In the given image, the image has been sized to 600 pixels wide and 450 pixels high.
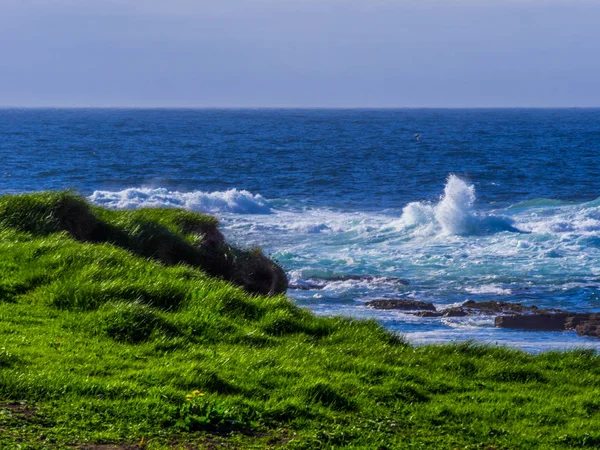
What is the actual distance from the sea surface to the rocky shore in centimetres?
48

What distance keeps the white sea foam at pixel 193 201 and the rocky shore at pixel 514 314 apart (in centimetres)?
1832

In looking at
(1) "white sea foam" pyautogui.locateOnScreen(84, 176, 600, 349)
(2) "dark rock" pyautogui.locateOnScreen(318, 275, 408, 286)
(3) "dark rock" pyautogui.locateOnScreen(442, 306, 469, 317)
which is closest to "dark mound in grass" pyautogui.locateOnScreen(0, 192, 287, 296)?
(1) "white sea foam" pyautogui.locateOnScreen(84, 176, 600, 349)

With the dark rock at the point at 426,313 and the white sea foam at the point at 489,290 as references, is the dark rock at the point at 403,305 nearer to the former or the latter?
the dark rock at the point at 426,313

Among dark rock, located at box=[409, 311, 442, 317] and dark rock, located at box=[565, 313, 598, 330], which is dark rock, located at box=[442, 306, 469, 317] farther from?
dark rock, located at box=[565, 313, 598, 330]

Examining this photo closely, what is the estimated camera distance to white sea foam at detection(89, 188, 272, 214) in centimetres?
3728

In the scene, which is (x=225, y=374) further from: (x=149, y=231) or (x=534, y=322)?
(x=534, y=322)

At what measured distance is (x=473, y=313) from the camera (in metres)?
19.0

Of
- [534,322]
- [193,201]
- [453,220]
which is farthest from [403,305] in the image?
[193,201]

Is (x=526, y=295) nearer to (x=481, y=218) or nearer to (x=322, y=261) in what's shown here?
(x=322, y=261)

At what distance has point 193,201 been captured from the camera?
38.9 m

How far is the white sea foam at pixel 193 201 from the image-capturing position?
37281mm

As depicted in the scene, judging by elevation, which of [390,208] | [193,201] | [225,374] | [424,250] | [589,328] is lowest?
[589,328]

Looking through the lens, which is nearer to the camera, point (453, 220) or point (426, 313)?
point (426, 313)

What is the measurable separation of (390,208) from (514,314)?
20.3 m
